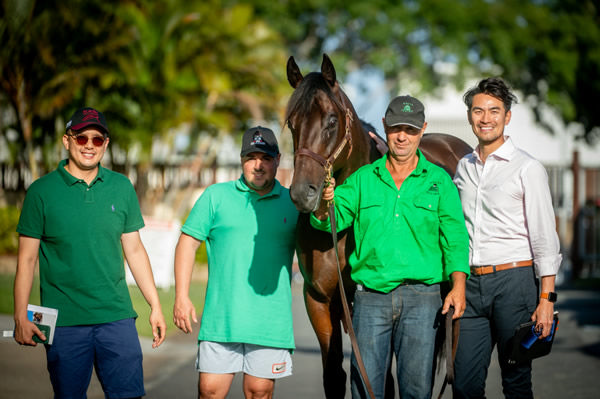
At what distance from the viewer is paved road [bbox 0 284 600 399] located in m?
5.62

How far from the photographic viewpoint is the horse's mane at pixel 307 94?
3.36 metres

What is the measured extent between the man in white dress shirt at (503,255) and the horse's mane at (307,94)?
904 millimetres

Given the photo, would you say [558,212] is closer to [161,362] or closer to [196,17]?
[196,17]

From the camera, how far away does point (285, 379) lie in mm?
6305

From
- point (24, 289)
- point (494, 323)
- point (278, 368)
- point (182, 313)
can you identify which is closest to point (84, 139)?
point (24, 289)

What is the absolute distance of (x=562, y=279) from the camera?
49.6ft

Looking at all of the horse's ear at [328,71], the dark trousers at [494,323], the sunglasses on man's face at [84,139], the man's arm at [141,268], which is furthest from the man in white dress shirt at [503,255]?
the sunglasses on man's face at [84,139]

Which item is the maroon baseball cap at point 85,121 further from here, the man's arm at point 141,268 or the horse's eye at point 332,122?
the horse's eye at point 332,122

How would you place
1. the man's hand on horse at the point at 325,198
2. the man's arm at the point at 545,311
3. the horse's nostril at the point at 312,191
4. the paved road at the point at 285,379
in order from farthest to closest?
the paved road at the point at 285,379
the man's arm at the point at 545,311
the man's hand on horse at the point at 325,198
the horse's nostril at the point at 312,191

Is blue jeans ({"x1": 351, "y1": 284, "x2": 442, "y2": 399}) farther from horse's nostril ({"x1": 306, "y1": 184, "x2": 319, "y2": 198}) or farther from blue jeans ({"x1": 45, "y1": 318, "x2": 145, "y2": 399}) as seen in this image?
blue jeans ({"x1": 45, "y1": 318, "x2": 145, "y2": 399})

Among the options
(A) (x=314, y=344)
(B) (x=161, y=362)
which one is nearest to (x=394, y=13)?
(A) (x=314, y=344)

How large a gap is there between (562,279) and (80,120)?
14.0 m

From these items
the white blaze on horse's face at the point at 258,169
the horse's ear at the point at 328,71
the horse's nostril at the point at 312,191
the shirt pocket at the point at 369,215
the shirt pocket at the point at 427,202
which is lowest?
the shirt pocket at the point at 369,215

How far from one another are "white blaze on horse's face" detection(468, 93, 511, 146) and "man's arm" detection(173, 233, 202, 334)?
1752 millimetres
